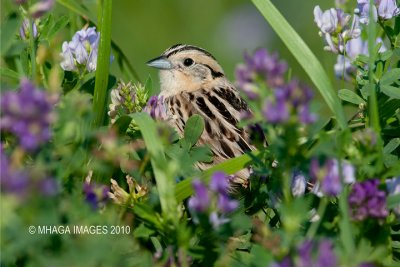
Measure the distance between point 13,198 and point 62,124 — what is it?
0.41m

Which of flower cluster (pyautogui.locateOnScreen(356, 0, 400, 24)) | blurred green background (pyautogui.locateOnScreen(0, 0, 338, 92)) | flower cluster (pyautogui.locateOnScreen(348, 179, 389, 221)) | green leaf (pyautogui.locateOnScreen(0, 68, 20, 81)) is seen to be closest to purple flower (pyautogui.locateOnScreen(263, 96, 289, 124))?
flower cluster (pyautogui.locateOnScreen(348, 179, 389, 221))

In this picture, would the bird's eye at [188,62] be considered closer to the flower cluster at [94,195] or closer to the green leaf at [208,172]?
the green leaf at [208,172]

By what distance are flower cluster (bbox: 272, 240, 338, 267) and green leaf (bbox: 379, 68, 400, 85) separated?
4.23 feet

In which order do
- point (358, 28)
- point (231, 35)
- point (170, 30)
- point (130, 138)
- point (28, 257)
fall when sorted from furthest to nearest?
point (231, 35) < point (170, 30) < point (358, 28) < point (130, 138) < point (28, 257)

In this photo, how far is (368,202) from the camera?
8.00 feet

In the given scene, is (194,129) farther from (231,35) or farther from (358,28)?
(231,35)

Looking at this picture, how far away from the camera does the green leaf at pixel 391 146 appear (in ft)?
10.6

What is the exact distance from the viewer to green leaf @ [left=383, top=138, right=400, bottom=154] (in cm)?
322

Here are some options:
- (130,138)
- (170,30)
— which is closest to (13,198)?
(130,138)

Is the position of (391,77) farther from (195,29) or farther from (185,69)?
(195,29)

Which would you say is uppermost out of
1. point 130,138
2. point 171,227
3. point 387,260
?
point 130,138

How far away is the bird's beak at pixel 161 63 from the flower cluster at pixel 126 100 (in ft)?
5.46

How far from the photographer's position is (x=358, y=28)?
11.9ft

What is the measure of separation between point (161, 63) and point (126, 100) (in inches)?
72.3
